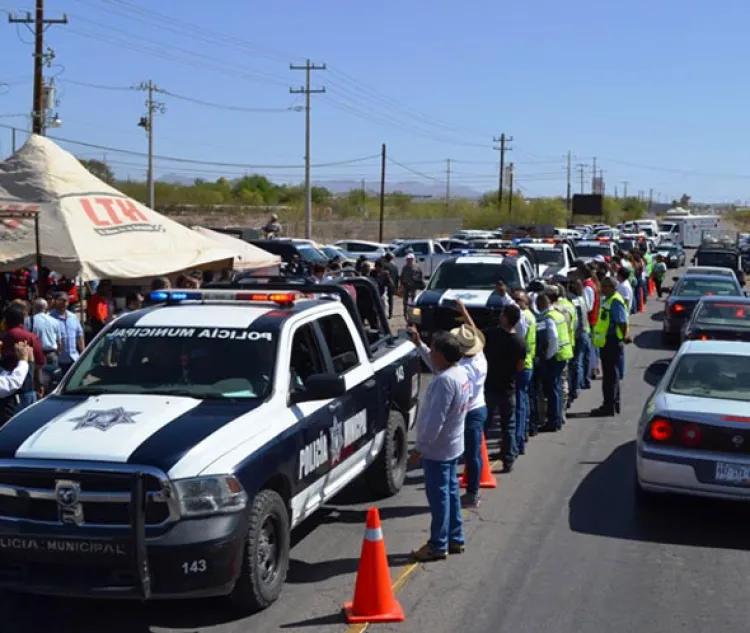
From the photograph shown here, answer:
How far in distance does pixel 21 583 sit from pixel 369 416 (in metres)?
3.45

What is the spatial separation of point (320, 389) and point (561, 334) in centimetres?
606

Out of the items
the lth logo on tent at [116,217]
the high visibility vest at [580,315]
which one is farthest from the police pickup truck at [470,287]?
the lth logo on tent at [116,217]

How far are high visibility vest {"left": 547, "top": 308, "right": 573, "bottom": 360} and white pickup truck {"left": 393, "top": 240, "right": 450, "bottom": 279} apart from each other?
27089mm

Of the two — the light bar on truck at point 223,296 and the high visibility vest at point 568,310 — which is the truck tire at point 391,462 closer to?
the light bar on truck at point 223,296

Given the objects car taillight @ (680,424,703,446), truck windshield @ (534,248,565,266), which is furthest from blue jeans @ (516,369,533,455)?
truck windshield @ (534,248,565,266)

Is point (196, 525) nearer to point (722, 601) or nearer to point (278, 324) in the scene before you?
point (278, 324)

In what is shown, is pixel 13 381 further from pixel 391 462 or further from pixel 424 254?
pixel 424 254

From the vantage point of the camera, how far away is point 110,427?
6.29 metres

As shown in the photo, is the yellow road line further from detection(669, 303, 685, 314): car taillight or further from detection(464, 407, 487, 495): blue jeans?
detection(669, 303, 685, 314): car taillight

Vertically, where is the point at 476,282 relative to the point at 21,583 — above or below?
above

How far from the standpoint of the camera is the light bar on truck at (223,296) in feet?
26.1

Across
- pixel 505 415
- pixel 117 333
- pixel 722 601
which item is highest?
pixel 117 333

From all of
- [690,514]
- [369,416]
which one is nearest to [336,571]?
[369,416]

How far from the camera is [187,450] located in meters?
6.02
